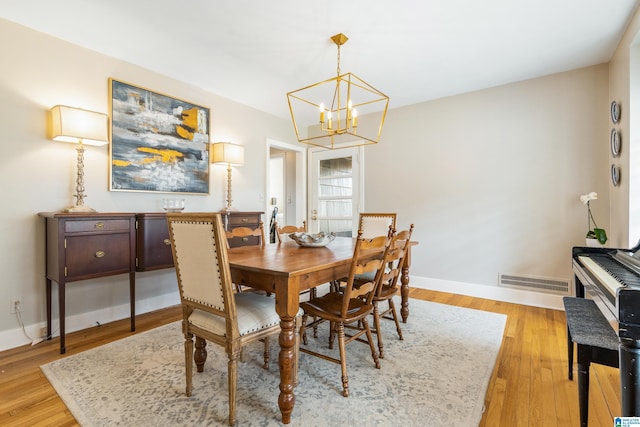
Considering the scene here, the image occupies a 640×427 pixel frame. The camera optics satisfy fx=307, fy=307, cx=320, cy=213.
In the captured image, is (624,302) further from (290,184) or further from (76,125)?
(290,184)

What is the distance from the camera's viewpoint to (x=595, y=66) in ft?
9.97

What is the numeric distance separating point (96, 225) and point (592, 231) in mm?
4318

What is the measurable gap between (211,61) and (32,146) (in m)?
1.64

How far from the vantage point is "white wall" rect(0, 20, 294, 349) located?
231 cm

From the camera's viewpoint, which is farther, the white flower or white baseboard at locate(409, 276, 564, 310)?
white baseboard at locate(409, 276, 564, 310)

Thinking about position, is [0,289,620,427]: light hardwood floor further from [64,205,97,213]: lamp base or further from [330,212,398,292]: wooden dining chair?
[330,212,398,292]: wooden dining chair

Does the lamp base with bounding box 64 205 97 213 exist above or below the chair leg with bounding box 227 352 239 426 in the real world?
above

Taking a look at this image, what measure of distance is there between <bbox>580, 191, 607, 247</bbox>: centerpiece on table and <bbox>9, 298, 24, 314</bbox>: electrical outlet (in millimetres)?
4776

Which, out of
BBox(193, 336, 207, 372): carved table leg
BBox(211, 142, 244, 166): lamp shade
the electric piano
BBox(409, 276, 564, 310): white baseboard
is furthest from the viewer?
BBox(211, 142, 244, 166): lamp shade

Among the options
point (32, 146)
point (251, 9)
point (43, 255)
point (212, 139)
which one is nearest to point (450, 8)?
point (251, 9)

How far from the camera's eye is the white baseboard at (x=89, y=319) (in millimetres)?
2326

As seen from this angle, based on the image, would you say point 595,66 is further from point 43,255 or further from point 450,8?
point 43,255

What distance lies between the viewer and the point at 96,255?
241cm

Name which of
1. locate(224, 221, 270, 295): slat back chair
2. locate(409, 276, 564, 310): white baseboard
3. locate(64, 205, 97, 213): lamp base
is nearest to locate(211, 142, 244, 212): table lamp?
locate(224, 221, 270, 295): slat back chair
